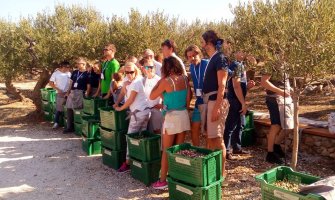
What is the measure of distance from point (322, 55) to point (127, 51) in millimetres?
8552

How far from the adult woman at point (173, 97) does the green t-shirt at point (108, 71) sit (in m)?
3.00

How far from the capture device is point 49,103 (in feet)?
37.9

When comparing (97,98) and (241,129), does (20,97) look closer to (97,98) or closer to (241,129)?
(97,98)

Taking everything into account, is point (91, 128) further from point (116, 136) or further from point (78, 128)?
point (78, 128)

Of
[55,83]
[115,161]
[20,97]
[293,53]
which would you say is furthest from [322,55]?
[20,97]

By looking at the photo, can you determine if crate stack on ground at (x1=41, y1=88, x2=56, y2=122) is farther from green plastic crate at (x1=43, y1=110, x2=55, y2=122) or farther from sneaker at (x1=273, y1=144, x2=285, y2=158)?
sneaker at (x1=273, y1=144, x2=285, y2=158)

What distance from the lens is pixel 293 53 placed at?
4777 mm

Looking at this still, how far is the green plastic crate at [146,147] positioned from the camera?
577 cm

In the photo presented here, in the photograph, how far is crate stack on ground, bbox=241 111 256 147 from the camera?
7.68 meters


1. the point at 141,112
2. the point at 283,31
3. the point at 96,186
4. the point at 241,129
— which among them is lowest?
the point at 96,186

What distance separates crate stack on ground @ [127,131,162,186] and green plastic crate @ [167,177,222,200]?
83cm

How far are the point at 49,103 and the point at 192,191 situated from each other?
8210 millimetres

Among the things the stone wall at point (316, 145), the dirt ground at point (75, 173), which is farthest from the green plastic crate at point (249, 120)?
the stone wall at point (316, 145)

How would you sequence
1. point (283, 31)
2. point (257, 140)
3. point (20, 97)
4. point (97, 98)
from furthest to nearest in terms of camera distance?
point (20, 97) → point (97, 98) → point (257, 140) → point (283, 31)
